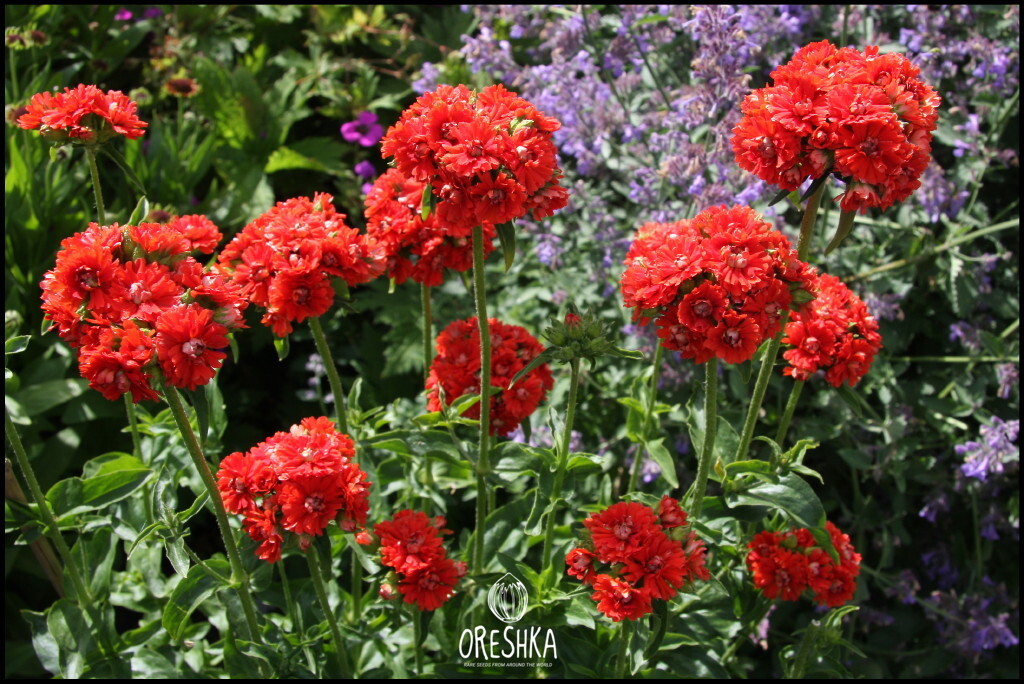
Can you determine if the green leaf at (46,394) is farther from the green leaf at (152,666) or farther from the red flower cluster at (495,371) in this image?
the red flower cluster at (495,371)

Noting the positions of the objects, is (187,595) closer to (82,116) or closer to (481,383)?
(481,383)

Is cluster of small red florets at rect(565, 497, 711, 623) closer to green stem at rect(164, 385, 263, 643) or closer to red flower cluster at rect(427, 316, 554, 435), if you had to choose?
red flower cluster at rect(427, 316, 554, 435)

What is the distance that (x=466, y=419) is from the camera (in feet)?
6.08

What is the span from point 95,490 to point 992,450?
→ 99.1 inches

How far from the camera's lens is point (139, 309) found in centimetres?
144

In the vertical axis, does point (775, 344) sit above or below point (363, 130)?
above

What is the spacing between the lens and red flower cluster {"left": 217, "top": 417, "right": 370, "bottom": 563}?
1.59m

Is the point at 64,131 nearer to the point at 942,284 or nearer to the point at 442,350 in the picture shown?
the point at 442,350

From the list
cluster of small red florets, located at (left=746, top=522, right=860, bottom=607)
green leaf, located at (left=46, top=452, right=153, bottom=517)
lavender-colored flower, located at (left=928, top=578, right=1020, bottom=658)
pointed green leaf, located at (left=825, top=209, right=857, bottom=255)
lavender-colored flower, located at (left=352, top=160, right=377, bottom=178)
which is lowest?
lavender-colored flower, located at (left=928, top=578, right=1020, bottom=658)

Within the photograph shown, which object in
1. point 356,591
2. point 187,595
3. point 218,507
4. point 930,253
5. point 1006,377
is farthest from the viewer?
point 930,253

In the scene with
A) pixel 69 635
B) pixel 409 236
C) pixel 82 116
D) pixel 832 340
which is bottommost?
pixel 69 635

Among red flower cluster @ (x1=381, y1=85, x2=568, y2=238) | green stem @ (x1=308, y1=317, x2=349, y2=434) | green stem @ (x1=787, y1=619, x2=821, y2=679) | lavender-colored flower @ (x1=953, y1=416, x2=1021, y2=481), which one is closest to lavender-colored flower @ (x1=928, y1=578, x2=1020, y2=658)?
lavender-colored flower @ (x1=953, y1=416, x2=1021, y2=481)

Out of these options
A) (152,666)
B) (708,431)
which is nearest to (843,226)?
(708,431)

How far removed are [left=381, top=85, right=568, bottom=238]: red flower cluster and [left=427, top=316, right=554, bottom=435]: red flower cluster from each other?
1.47 ft
